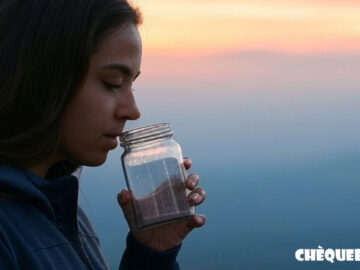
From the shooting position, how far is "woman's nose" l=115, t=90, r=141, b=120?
3.86 feet

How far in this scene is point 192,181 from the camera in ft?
4.49

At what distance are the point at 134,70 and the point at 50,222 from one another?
0.83 ft

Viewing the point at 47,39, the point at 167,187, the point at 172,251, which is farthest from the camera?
the point at 172,251

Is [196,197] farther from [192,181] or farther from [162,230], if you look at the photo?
[162,230]

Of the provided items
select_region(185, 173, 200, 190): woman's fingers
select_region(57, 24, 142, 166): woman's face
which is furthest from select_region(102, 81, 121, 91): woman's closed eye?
select_region(185, 173, 200, 190): woman's fingers

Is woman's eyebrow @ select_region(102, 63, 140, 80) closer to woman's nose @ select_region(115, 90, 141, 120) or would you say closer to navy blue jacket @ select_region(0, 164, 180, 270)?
woman's nose @ select_region(115, 90, 141, 120)

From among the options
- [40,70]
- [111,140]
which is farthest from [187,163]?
[40,70]

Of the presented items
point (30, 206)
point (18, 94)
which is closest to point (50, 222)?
point (30, 206)

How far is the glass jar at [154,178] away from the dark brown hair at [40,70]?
0.22m

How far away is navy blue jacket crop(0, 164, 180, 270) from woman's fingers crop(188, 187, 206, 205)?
0.20 metres

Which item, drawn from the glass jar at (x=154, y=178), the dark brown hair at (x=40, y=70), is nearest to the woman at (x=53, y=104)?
the dark brown hair at (x=40, y=70)

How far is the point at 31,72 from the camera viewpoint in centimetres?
114

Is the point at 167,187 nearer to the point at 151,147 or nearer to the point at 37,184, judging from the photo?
the point at 151,147

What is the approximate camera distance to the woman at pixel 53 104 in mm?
1140
